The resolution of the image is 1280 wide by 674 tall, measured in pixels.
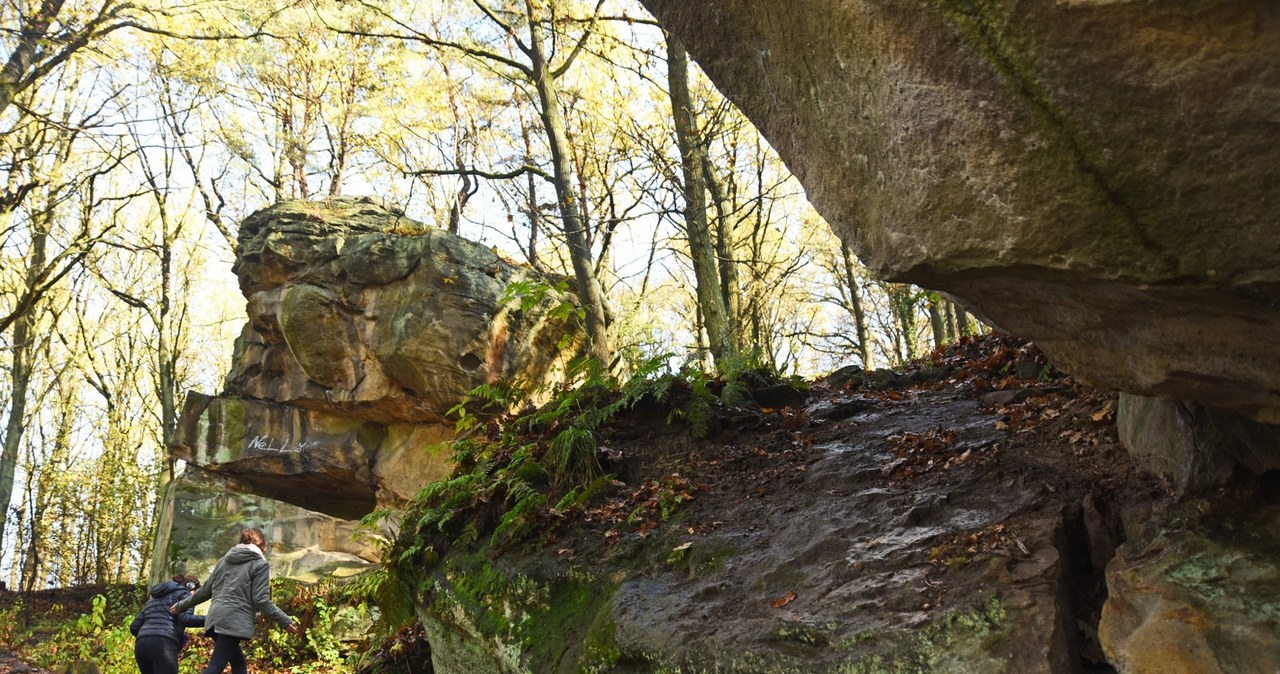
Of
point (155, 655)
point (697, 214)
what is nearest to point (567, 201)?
point (697, 214)

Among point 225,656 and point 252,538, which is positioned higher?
point 252,538

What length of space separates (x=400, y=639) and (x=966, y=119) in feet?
20.8

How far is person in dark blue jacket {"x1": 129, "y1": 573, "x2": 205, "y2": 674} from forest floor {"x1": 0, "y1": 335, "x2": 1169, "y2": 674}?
15.8 ft

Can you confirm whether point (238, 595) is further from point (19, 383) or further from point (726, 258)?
point (19, 383)

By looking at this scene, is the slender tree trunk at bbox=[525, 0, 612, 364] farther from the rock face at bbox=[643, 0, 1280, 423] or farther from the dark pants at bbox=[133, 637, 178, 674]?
the rock face at bbox=[643, 0, 1280, 423]

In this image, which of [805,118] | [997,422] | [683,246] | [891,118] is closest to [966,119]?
[891,118]

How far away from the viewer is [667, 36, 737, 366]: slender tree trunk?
1098 cm

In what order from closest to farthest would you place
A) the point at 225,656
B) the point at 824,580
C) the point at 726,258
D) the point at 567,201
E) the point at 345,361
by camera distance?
the point at 824,580 < the point at 225,656 < the point at 567,201 < the point at 726,258 < the point at 345,361

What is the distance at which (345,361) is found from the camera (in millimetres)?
16219

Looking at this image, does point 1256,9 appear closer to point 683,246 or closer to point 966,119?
point 966,119

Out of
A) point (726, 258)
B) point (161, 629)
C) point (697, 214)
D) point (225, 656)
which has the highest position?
point (697, 214)

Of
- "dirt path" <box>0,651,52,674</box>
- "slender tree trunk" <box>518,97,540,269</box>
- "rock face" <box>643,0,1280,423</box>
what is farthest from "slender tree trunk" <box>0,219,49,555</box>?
"rock face" <box>643,0,1280,423</box>

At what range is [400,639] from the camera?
693 cm

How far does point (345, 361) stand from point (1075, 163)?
15.7 metres
